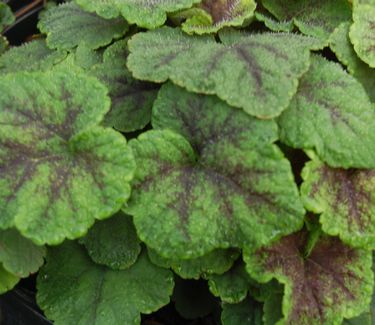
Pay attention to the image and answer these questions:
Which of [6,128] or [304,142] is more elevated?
[6,128]

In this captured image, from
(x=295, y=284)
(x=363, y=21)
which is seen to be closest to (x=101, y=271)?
(x=295, y=284)

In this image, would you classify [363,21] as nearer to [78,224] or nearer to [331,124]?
[331,124]

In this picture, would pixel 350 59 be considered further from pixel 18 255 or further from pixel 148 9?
pixel 18 255

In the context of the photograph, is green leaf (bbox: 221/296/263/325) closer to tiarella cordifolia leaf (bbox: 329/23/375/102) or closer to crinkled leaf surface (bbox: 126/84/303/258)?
crinkled leaf surface (bbox: 126/84/303/258)

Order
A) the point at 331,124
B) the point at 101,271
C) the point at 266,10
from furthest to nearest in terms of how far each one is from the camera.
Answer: the point at 266,10 → the point at 101,271 → the point at 331,124

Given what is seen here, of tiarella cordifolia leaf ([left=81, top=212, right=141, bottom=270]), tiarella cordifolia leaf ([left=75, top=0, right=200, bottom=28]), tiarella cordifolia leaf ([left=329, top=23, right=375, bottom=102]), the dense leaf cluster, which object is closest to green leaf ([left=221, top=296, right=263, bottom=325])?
the dense leaf cluster

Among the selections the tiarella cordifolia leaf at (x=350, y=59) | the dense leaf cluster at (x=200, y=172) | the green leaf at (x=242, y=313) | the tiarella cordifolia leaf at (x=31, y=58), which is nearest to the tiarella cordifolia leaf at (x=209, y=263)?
the dense leaf cluster at (x=200, y=172)

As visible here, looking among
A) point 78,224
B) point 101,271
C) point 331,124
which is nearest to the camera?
point 78,224
